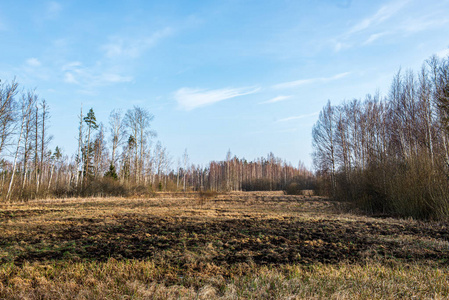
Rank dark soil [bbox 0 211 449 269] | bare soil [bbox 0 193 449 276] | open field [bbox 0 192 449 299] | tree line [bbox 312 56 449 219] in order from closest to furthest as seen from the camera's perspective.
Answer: open field [bbox 0 192 449 299]
bare soil [bbox 0 193 449 276]
dark soil [bbox 0 211 449 269]
tree line [bbox 312 56 449 219]

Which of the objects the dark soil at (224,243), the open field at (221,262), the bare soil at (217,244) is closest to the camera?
the open field at (221,262)

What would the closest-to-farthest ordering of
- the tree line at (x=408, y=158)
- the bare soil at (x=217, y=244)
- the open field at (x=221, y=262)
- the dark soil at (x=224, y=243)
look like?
the open field at (x=221, y=262) < the bare soil at (x=217, y=244) < the dark soil at (x=224, y=243) < the tree line at (x=408, y=158)

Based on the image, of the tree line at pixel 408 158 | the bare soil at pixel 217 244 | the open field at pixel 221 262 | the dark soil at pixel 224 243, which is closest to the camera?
the open field at pixel 221 262

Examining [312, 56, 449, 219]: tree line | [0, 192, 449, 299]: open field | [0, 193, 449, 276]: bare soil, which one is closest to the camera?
[0, 192, 449, 299]: open field

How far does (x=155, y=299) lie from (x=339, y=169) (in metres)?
29.6

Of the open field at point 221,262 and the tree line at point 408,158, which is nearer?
the open field at point 221,262

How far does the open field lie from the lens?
12.2 ft

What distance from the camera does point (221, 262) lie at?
524cm

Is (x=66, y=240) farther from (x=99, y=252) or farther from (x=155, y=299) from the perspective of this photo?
(x=155, y=299)

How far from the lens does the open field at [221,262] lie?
372 cm

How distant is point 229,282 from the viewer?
416 centimetres

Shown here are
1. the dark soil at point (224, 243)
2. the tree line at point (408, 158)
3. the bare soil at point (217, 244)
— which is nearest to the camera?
the bare soil at point (217, 244)

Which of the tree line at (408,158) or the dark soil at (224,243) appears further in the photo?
the tree line at (408,158)

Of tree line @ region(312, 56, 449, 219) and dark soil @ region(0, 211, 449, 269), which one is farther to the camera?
tree line @ region(312, 56, 449, 219)
